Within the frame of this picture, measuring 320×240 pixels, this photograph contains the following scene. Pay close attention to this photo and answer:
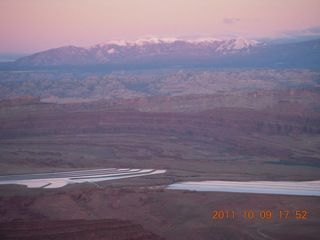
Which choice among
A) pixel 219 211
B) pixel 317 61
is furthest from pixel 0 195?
pixel 317 61

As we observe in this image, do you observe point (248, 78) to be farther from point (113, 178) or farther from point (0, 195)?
point (0, 195)

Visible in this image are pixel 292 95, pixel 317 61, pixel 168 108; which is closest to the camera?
pixel 168 108

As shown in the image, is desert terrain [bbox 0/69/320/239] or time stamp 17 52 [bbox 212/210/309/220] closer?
desert terrain [bbox 0/69/320/239]

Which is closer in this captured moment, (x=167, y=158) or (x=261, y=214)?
(x=261, y=214)

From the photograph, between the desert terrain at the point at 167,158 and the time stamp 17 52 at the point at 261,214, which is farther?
the time stamp 17 52 at the point at 261,214

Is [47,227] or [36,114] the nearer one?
[47,227]

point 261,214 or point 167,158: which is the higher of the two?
point 261,214

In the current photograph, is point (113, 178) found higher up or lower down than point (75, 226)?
lower down

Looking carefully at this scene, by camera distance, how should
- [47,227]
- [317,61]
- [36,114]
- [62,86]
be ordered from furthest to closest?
1. [317,61]
2. [62,86]
3. [36,114]
4. [47,227]
